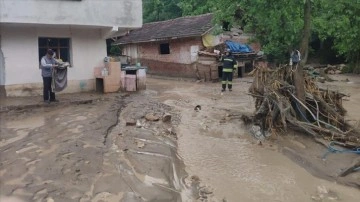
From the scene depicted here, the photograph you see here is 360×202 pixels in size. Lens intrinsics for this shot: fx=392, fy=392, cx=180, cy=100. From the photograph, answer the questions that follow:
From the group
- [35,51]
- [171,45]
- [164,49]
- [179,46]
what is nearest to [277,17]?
[35,51]

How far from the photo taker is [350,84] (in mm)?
20453

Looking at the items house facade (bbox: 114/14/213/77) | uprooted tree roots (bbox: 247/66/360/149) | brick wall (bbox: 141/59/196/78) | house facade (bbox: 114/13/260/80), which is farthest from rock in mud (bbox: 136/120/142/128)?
brick wall (bbox: 141/59/196/78)

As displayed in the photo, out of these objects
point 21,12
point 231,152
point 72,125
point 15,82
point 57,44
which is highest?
point 21,12

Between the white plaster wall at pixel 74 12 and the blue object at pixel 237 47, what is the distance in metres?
10.1

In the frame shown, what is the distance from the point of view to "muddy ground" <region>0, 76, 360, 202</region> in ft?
19.4

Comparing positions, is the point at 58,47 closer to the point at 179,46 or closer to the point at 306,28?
the point at 306,28

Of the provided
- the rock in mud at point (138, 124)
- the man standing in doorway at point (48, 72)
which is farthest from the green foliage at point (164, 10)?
the rock in mud at point (138, 124)

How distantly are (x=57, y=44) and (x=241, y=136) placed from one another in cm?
820

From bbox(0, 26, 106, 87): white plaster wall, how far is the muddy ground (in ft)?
8.65

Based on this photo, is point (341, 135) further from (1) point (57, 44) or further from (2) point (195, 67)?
(2) point (195, 67)

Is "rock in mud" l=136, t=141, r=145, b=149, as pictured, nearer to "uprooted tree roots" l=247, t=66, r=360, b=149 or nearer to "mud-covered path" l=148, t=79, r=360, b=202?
"mud-covered path" l=148, t=79, r=360, b=202

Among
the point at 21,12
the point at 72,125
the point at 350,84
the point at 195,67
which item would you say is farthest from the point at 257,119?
the point at 195,67

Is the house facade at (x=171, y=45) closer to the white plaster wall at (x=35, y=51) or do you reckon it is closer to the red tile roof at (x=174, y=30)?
the red tile roof at (x=174, y=30)

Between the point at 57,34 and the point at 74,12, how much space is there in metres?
1.31
